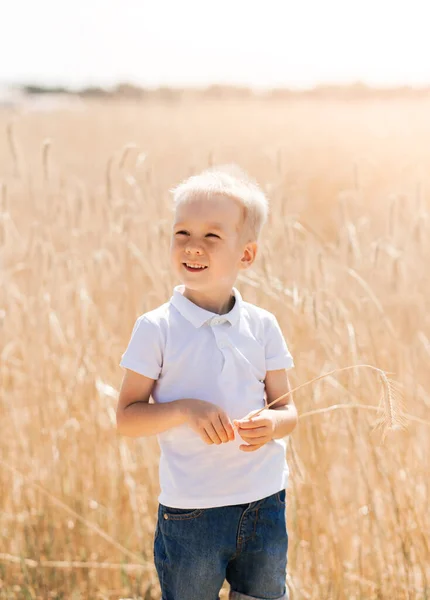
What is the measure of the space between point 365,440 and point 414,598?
383 mm

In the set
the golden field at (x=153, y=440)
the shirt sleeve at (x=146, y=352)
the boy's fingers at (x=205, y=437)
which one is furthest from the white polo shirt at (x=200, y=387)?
the golden field at (x=153, y=440)

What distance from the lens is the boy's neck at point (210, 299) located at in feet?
4.83

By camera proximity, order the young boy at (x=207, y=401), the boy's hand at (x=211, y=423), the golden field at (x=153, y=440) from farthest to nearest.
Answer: the golden field at (x=153, y=440), the young boy at (x=207, y=401), the boy's hand at (x=211, y=423)

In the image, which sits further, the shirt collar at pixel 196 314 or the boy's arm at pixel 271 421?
the shirt collar at pixel 196 314

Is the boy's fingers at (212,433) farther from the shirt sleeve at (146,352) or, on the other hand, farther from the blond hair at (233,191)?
the blond hair at (233,191)

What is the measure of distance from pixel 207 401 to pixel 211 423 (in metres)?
0.07

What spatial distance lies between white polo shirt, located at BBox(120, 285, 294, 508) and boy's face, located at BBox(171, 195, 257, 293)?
7cm

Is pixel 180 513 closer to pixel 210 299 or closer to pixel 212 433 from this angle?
pixel 212 433

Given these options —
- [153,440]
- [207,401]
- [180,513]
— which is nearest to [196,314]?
[207,401]

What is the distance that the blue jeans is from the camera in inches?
55.2

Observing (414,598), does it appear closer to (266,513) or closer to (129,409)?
(266,513)

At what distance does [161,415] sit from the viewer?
1.34 meters

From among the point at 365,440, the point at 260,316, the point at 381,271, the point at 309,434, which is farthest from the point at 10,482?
the point at 381,271

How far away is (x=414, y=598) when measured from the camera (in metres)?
1.91
